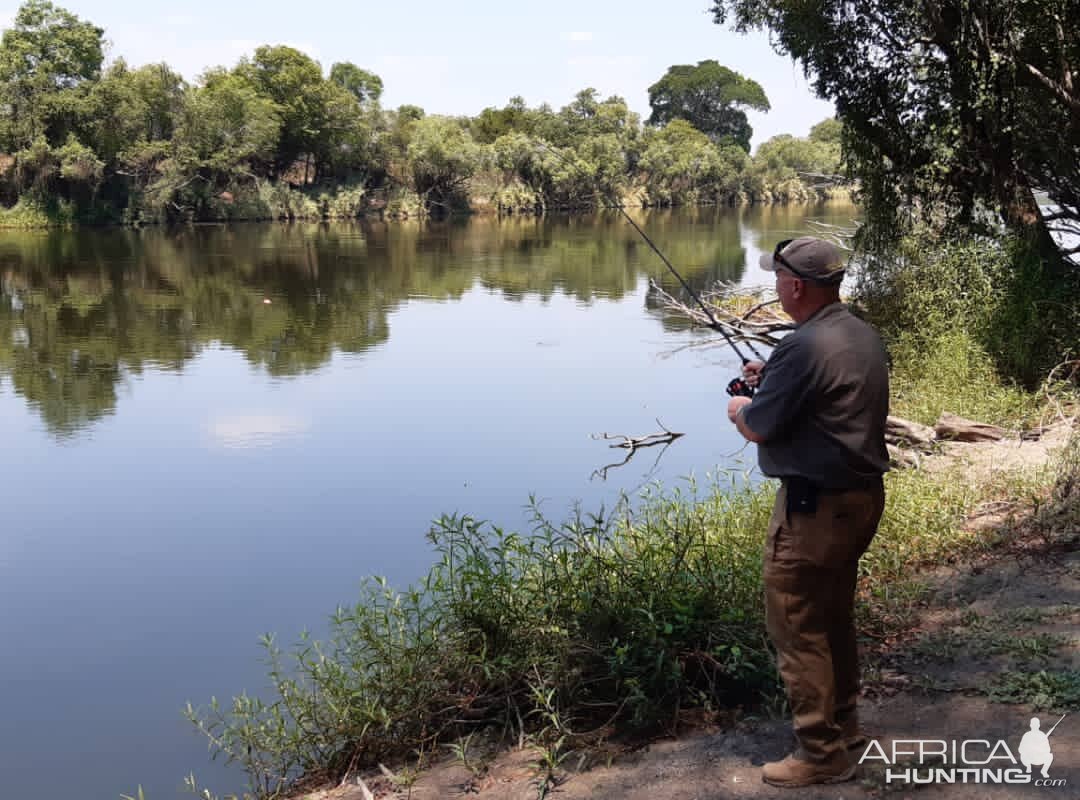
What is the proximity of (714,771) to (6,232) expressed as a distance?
44.8 metres

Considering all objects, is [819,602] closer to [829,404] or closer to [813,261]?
[829,404]

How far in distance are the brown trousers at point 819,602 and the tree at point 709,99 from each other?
9625 centimetres

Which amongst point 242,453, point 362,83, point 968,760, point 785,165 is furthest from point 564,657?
point 785,165

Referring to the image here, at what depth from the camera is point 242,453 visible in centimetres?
1097

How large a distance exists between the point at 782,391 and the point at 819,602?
0.70 meters

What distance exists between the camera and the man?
2.92m

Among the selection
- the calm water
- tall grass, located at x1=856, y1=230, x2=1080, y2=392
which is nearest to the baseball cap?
the calm water

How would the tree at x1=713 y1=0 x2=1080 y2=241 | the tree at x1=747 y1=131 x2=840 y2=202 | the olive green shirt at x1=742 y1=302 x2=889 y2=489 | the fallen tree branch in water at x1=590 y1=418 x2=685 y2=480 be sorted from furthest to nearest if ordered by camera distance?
1. the tree at x1=747 y1=131 x2=840 y2=202
2. the fallen tree branch in water at x1=590 y1=418 x2=685 y2=480
3. the tree at x1=713 y1=0 x2=1080 y2=241
4. the olive green shirt at x1=742 y1=302 x2=889 y2=489

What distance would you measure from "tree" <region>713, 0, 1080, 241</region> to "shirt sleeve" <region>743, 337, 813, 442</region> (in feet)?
25.8

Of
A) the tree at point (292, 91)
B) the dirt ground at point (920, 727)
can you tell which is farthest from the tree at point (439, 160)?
the dirt ground at point (920, 727)

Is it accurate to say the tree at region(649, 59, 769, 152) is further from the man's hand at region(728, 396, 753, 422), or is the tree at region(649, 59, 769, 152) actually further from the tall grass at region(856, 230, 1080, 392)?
the man's hand at region(728, 396, 753, 422)

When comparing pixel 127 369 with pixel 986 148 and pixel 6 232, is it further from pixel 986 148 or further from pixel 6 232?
pixel 6 232

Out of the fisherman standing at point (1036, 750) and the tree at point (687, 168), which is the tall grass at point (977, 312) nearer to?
the fisherman standing at point (1036, 750)

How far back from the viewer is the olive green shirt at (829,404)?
2.91 meters
